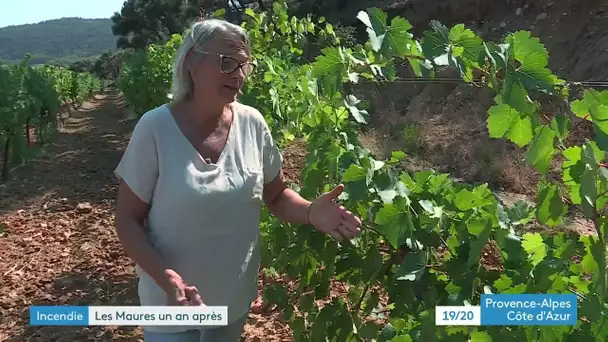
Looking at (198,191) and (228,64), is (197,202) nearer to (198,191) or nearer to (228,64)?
Result: (198,191)

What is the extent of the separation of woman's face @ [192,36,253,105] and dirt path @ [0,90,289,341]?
1934mm

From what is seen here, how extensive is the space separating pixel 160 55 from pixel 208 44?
31.0ft

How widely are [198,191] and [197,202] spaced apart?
3 cm

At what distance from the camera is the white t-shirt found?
1.59 metres

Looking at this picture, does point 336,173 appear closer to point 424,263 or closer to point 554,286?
point 424,263

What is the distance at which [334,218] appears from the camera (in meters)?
1.70

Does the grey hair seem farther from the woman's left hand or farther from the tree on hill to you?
the tree on hill

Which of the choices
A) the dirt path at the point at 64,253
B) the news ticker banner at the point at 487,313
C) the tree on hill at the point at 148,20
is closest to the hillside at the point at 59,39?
the tree on hill at the point at 148,20

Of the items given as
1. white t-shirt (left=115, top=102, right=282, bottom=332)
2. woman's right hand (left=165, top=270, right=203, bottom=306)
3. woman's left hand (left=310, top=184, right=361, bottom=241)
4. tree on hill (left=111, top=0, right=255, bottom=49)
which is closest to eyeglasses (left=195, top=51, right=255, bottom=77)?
white t-shirt (left=115, top=102, right=282, bottom=332)

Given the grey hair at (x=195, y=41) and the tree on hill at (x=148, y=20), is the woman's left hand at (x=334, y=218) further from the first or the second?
the tree on hill at (x=148, y=20)

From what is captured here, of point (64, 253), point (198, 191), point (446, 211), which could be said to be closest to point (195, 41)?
point (198, 191)

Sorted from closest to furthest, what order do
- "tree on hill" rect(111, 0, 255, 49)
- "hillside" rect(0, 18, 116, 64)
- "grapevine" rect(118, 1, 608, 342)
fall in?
"grapevine" rect(118, 1, 608, 342)
"tree on hill" rect(111, 0, 255, 49)
"hillside" rect(0, 18, 116, 64)

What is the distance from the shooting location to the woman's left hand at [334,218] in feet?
5.45

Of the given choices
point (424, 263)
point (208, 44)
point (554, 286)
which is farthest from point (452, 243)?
point (208, 44)
